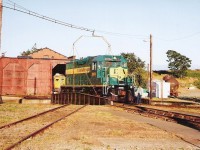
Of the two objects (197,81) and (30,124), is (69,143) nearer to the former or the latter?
(30,124)

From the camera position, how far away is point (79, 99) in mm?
29375

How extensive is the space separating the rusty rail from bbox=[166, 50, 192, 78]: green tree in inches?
2851

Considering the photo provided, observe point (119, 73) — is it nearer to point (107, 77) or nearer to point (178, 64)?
point (107, 77)

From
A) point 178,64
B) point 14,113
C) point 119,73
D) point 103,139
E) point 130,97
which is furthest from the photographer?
point 178,64

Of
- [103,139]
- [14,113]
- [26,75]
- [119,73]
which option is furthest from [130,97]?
[26,75]

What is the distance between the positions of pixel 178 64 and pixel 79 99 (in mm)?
76678

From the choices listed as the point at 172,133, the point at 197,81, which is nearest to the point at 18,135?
the point at 172,133

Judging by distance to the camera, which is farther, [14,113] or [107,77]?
[107,77]

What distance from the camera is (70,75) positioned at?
34.1 metres

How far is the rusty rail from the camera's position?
84.8 ft

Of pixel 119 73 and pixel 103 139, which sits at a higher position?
pixel 119 73

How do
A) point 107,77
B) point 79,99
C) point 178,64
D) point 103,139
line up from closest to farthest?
point 103,139 < point 107,77 < point 79,99 < point 178,64

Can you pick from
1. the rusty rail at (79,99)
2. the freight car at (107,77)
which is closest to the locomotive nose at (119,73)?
the freight car at (107,77)

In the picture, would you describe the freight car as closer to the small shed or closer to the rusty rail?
the rusty rail
